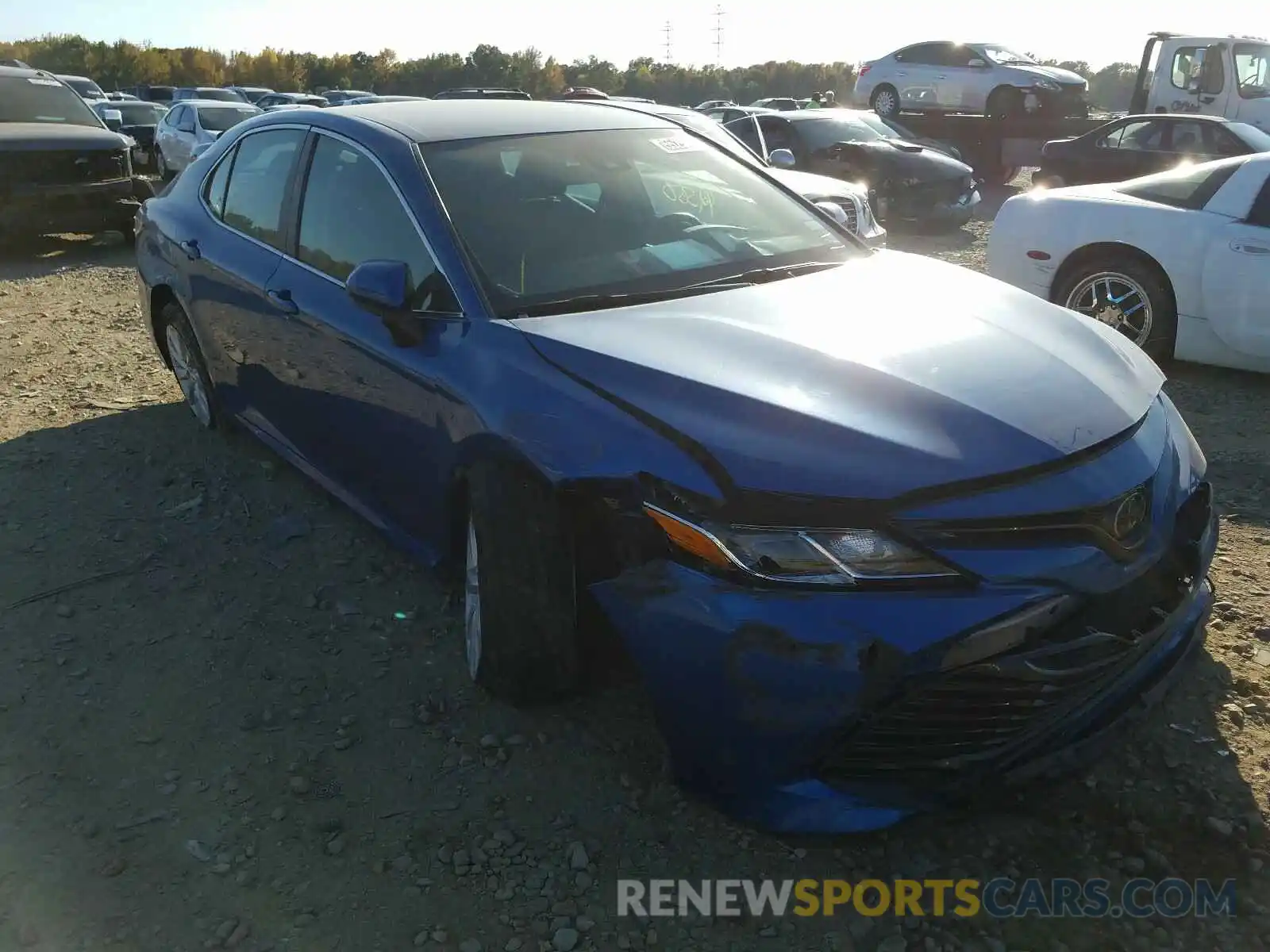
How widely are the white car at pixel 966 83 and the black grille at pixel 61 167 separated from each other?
12.6 metres

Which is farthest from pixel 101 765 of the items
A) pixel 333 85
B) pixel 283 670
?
pixel 333 85

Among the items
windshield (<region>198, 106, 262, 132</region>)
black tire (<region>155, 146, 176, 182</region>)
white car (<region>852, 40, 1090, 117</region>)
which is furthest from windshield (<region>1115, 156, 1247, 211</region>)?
black tire (<region>155, 146, 176, 182</region>)

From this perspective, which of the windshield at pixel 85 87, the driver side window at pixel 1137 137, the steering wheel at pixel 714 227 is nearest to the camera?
the steering wheel at pixel 714 227

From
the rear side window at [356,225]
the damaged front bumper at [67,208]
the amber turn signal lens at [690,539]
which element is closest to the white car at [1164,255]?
the rear side window at [356,225]

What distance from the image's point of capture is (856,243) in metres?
3.56

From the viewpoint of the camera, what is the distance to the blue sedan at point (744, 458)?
80.8 inches

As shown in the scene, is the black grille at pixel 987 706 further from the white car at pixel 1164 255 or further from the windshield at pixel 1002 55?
the windshield at pixel 1002 55

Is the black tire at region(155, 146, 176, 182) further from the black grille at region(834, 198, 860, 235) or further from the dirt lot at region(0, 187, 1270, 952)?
the dirt lot at region(0, 187, 1270, 952)

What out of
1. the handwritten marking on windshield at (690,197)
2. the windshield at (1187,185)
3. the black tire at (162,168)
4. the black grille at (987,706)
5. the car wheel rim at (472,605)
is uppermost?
the handwritten marking on windshield at (690,197)

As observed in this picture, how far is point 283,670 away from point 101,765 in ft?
1.88

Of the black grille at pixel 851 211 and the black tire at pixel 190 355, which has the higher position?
the black grille at pixel 851 211

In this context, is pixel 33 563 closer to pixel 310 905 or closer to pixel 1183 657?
pixel 310 905

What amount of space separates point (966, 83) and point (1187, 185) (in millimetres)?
13277

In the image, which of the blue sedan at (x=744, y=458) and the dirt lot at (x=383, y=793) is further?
the dirt lot at (x=383, y=793)
